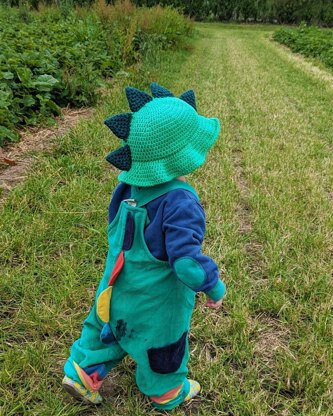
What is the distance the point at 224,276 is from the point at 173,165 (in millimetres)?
1381

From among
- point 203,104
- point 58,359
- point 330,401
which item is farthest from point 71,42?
point 330,401

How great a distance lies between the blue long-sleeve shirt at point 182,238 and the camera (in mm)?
1399

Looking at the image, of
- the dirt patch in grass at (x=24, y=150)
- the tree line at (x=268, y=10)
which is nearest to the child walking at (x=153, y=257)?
the dirt patch in grass at (x=24, y=150)

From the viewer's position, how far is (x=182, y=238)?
140 cm

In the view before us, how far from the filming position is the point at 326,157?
15.9 feet

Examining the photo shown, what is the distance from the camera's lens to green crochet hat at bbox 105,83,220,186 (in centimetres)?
144

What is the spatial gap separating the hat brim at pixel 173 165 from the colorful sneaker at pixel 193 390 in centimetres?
98

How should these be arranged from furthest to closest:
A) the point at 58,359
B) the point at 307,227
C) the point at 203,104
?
the point at 203,104, the point at 307,227, the point at 58,359

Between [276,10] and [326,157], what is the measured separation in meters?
34.3

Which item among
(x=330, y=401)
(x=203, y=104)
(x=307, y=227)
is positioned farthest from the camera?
(x=203, y=104)

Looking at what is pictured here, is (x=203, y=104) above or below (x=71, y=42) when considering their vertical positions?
below

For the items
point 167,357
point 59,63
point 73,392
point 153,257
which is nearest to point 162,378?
point 167,357

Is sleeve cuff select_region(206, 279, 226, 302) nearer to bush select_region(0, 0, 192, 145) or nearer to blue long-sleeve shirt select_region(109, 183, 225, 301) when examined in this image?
blue long-sleeve shirt select_region(109, 183, 225, 301)

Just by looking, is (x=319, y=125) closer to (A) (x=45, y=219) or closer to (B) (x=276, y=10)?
(A) (x=45, y=219)
